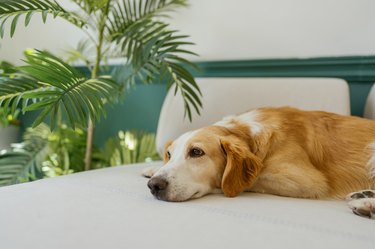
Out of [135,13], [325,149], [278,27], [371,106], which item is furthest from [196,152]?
[135,13]

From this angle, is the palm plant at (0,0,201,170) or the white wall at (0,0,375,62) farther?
the white wall at (0,0,375,62)

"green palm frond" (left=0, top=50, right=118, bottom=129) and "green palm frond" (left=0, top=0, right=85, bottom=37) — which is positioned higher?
"green palm frond" (left=0, top=0, right=85, bottom=37)

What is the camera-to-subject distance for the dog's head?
124 cm

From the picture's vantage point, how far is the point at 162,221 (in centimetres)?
99

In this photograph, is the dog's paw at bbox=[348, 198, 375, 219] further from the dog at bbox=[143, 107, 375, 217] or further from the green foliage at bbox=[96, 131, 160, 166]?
the green foliage at bbox=[96, 131, 160, 166]

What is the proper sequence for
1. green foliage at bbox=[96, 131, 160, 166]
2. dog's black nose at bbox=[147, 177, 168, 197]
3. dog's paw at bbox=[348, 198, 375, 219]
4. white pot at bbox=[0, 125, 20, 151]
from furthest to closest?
white pot at bbox=[0, 125, 20, 151] < green foliage at bbox=[96, 131, 160, 166] < dog's black nose at bbox=[147, 177, 168, 197] < dog's paw at bbox=[348, 198, 375, 219]

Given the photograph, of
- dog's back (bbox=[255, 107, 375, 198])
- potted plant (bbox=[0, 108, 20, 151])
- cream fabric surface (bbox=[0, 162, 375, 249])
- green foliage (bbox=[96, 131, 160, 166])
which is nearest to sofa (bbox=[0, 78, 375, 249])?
cream fabric surface (bbox=[0, 162, 375, 249])

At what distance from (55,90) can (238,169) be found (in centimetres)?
80

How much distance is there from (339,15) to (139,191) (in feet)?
4.79

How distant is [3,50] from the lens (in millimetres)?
3582

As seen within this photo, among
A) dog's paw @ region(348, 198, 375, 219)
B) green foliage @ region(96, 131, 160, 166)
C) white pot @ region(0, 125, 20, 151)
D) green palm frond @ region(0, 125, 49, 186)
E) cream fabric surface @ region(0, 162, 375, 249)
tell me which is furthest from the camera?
white pot @ region(0, 125, 20, 151)

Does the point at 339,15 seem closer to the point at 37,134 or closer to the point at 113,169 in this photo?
the point at 113,169

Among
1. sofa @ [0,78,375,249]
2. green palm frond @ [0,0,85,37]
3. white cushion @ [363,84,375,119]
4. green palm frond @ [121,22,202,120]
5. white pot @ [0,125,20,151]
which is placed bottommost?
white pot @ [0,125,20,151]

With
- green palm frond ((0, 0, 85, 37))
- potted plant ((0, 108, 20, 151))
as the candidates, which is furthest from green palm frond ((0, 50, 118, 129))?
potted plant ((0, 108, 20, 151))
